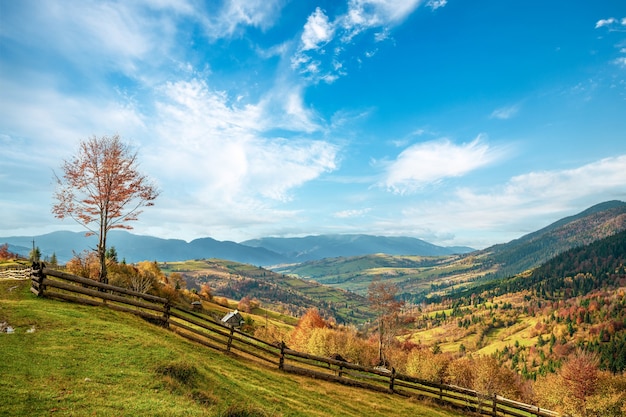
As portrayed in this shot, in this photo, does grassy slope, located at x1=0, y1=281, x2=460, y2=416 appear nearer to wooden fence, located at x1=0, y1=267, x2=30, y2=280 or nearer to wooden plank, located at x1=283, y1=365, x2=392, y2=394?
wooden plank, located at x1=283, y1=365, x2=392, y2=394

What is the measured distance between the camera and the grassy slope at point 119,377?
37.4 feet

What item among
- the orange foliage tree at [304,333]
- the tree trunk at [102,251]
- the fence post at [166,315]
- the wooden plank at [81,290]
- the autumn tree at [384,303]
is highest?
the tree trunk at [102,251]

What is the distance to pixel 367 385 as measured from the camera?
2811 centimetres

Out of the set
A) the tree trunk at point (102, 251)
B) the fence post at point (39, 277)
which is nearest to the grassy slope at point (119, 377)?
the fence post at point (39, 277)

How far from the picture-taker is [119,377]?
1357 centimetres

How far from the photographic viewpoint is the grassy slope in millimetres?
11406

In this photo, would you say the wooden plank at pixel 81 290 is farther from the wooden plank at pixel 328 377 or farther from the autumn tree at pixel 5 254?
the autumn tree at pixel 5 254

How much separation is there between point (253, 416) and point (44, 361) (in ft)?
29.9

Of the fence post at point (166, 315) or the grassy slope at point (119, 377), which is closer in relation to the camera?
the grassy slope at point (119, 377)

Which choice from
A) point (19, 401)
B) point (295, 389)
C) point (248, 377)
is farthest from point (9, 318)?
point (295, 389)

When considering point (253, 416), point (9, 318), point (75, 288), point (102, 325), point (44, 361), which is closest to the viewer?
point (253, 416)

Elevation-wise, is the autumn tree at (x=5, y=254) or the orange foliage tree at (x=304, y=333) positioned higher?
the autumn tree at (x=5, y=254)

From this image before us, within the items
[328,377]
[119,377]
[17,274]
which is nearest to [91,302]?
[119,377]

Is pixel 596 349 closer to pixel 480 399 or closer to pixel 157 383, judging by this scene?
pixel 480 399
